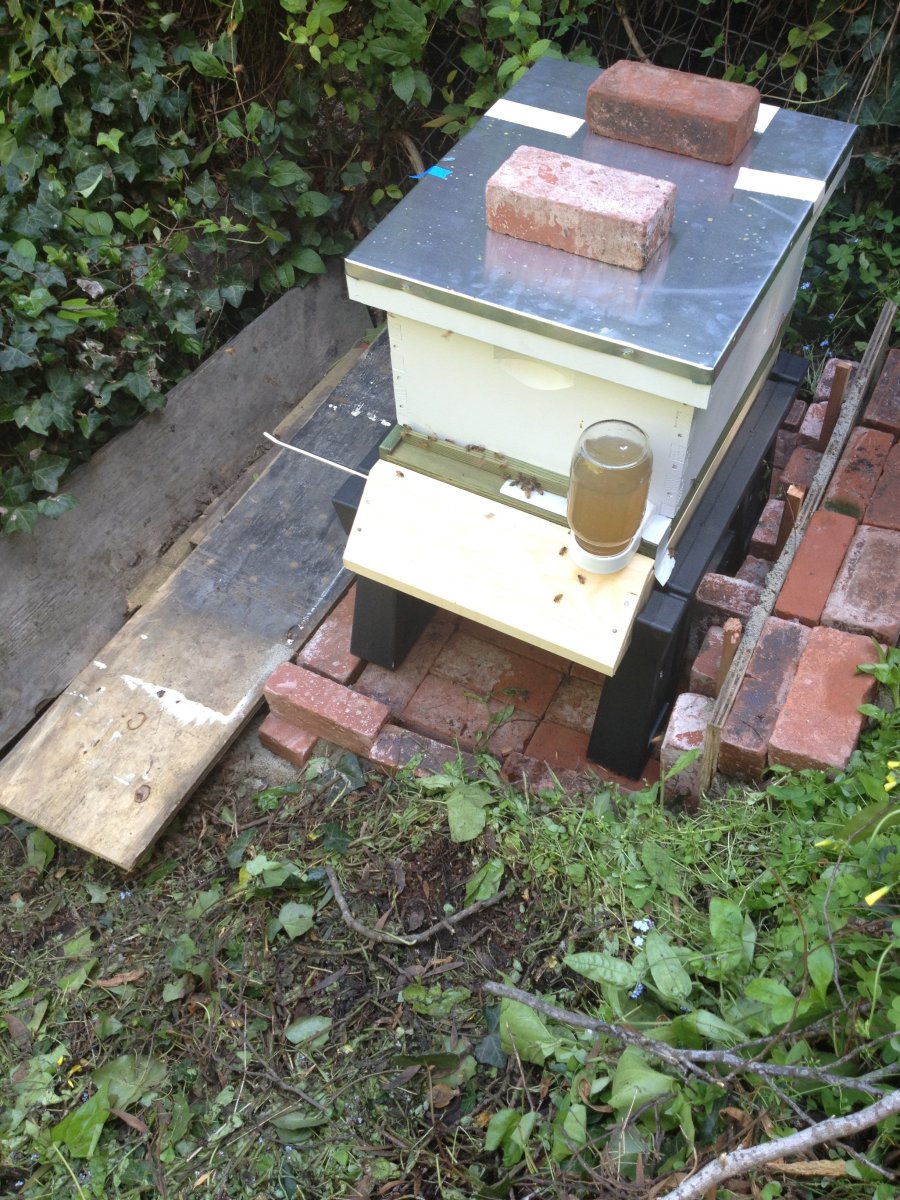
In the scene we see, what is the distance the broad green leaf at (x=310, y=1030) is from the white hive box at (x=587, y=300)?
4.59ft

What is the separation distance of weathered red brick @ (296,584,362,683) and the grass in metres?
0.32

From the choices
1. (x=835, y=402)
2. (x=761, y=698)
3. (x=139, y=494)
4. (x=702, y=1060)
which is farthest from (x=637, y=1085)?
(x=139, y=494)

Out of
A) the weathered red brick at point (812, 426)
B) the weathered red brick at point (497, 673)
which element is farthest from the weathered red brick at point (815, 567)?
the weathered red brick at point (497, 673)

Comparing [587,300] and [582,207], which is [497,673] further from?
[582,207]

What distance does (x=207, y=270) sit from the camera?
3.76m

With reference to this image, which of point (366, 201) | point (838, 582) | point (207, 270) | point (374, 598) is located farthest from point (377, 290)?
point (366, 201)

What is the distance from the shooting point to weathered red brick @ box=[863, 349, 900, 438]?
9.54 feet

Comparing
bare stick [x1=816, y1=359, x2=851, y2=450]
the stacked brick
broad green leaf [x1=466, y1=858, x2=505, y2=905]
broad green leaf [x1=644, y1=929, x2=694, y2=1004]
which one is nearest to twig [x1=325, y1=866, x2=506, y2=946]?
broad green leaf [x1=466, y1=858, x2=505, y2=905]

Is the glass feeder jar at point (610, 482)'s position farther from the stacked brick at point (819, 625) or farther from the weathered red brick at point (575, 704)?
the weathered red brick at point (575, 704)

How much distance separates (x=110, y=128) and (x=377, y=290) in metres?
1.80

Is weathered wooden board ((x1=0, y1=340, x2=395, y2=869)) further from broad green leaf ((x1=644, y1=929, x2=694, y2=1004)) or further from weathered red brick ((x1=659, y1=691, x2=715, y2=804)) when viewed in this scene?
broad green leaf ((x1=644, y1=929, x2=694, y2=1004))

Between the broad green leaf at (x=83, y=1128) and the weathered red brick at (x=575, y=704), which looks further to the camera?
the weathered red brick at (x=575, y=704)

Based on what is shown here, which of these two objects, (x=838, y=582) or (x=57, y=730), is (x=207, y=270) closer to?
(x=57, y=730)

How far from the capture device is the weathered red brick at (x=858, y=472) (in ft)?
8.89
